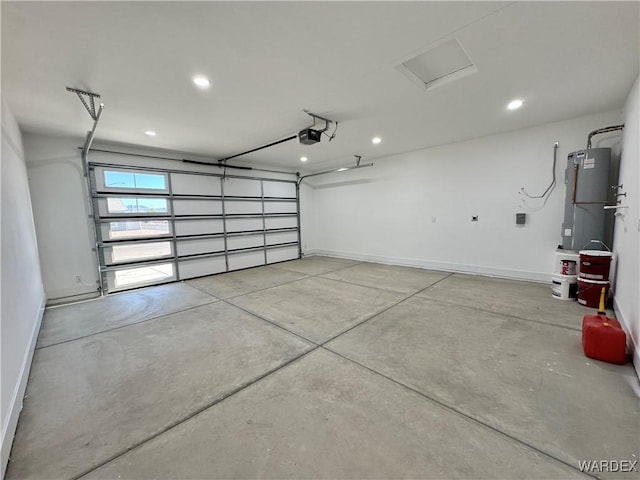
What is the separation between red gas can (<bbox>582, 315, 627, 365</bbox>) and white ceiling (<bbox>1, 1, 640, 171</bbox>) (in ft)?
7.59

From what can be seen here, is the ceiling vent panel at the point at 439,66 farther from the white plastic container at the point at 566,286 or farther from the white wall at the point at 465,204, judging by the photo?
the white plastic container at the point at 566,286

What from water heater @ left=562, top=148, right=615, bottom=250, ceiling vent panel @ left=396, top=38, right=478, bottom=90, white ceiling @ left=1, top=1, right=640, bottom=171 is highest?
ceiling vent panel @ left=396, top=38, right=478, bottom=90

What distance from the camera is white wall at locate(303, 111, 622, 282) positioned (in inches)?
163

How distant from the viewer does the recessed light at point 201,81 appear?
7.93 feet

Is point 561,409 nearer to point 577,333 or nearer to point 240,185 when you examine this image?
point 577,333

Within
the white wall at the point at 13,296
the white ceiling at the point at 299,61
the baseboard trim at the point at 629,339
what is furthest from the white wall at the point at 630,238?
the white wall at the point at 13,296

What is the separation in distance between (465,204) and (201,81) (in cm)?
492

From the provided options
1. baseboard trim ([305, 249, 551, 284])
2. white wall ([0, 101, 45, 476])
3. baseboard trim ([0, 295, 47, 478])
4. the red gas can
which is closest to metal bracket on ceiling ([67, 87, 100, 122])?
white wall ([0, 101, 45, 476])

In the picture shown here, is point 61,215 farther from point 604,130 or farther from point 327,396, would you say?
point 604,130

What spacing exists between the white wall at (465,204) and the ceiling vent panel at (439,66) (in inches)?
107

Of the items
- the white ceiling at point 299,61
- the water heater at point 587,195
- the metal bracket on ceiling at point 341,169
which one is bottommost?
the water heater at point 587,195

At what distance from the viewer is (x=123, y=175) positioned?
15.2 ft

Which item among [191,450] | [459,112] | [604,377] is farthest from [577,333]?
[191,450]

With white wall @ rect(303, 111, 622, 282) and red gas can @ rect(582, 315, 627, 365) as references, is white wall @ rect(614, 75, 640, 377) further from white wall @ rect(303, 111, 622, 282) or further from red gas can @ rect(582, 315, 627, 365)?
white wall @ rect(303, 111, 622, 282)
